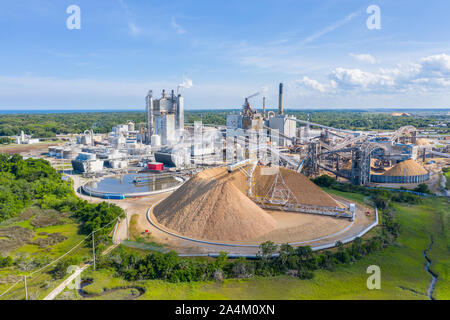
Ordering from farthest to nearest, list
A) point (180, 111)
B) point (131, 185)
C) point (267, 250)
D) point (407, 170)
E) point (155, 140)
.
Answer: point (180, 111), point (155, 140), point (407, 170), point (131, 185), point (267, 250)

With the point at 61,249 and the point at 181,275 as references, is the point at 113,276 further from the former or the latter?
the point at 61,249

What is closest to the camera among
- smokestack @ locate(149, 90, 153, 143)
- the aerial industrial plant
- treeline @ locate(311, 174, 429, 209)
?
the aerial industrial plant

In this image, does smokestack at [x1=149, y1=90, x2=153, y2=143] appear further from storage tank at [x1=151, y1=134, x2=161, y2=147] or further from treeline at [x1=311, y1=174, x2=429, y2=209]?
treeline at [x1=311, y1=174, x2=429, y2=209]

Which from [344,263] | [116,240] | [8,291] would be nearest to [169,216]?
[116,240]

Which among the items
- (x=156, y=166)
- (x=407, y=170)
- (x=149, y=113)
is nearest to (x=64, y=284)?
(x=156, y=166)

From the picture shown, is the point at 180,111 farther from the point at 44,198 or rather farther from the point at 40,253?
the point at 40,253

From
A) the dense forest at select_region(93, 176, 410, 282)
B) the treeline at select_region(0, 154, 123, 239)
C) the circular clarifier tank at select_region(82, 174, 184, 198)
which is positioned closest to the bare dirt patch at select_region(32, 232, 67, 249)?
the treeline at select_region(0, 154, 123, 239)
